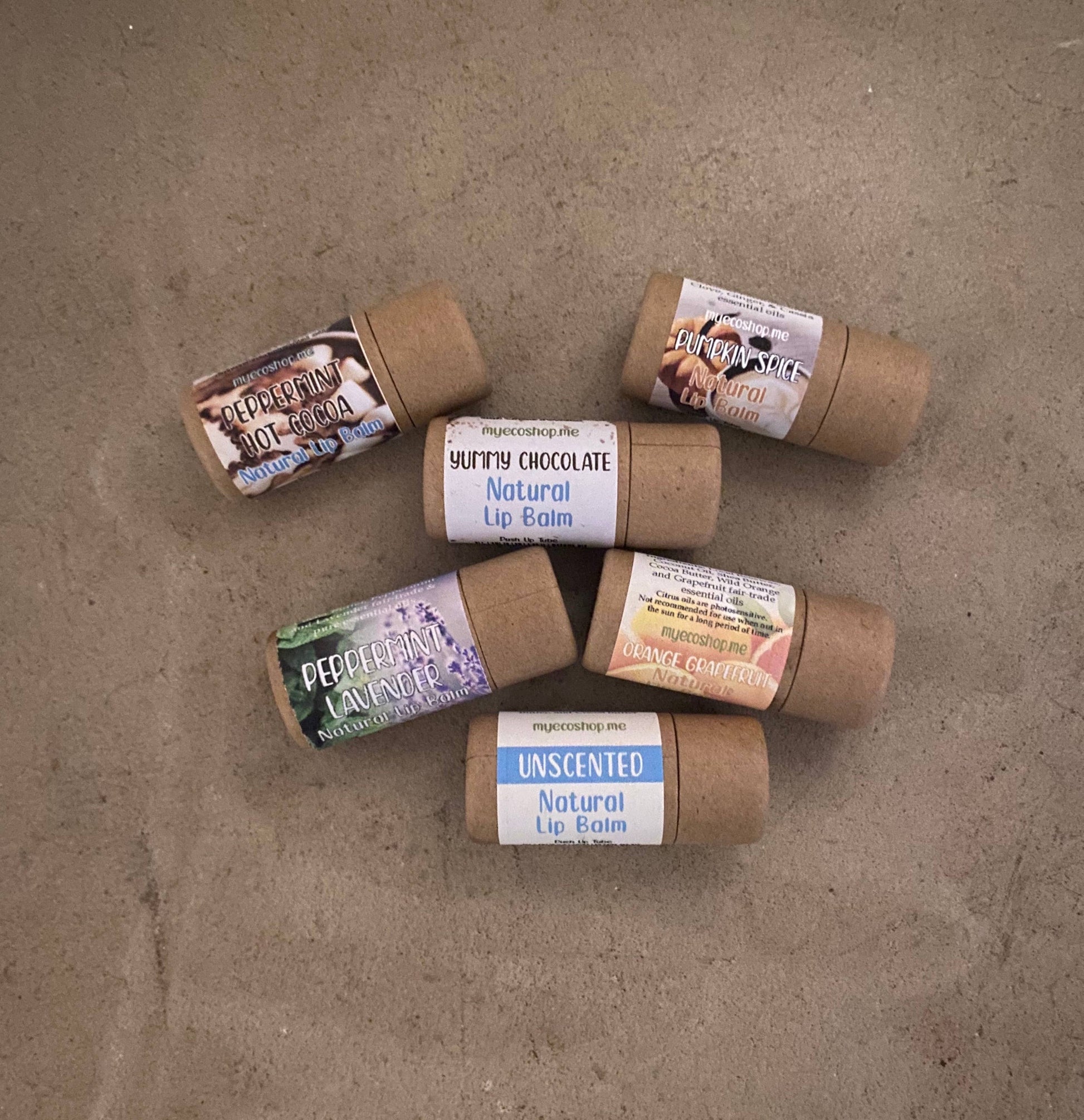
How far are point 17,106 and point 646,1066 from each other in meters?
2.39

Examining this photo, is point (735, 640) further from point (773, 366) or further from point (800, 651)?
point (773, 366)

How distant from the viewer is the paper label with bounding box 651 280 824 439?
4.99ft

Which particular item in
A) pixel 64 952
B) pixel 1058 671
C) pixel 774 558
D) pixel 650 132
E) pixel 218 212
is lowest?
pixel 64 952

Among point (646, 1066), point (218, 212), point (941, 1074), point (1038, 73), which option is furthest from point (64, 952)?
point (1038, 73)

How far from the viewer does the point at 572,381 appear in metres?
1.72

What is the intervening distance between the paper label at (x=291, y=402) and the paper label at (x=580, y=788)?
26.7 inches

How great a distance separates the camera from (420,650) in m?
1.49

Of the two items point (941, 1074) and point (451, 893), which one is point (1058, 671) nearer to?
point (941, 1074)

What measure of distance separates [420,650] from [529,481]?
1.22 feet

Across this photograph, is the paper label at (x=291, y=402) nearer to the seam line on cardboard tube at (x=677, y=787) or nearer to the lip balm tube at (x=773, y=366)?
the lip balm tube at (x=773, y=366)

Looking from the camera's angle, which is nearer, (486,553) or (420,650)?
(420,650)

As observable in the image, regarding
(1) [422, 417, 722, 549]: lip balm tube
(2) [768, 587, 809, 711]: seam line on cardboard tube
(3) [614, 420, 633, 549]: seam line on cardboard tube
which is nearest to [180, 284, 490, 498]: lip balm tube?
(1) [422, 417, 722, 549]: lip balm tube

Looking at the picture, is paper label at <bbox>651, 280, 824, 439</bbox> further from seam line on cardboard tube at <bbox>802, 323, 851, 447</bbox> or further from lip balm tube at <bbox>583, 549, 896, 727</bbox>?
lip balm tube at <bbox>583, 549, 896, 727</bbox>

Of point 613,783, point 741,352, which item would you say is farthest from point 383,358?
point 613,783
